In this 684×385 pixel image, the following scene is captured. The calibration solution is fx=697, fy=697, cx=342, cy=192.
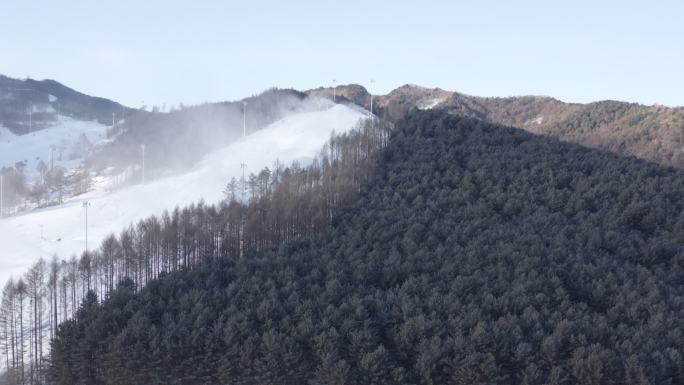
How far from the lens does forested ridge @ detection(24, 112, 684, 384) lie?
2417 cm

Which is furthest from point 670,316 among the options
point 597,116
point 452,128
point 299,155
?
point 597,116

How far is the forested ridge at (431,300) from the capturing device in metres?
24.2

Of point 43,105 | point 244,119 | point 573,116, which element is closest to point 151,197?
point 244,119

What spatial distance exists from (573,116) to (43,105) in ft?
361

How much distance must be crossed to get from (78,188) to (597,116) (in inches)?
3160

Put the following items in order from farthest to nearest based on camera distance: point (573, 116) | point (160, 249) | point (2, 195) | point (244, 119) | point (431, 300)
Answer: point (573, 116) → point (244, 119) → point (2, 195) → point (160, 249) → point (431, 300)

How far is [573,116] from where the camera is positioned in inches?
4592

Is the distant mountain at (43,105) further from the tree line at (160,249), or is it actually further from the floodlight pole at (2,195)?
the tree line at (160,249)

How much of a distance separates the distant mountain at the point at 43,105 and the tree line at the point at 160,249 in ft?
331

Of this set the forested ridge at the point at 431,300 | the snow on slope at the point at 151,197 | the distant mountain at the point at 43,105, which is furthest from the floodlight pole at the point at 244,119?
the distant mountain at the point at 43,105

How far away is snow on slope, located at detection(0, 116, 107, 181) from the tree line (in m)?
62.2

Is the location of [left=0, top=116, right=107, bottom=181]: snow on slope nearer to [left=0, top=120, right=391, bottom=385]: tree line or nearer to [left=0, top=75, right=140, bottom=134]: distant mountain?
[left=0, top=75, right=140, bottom=134]: distant mountain

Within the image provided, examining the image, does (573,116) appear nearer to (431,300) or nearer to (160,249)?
(160,249)

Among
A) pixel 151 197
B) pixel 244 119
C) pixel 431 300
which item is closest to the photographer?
pixel 431 300
